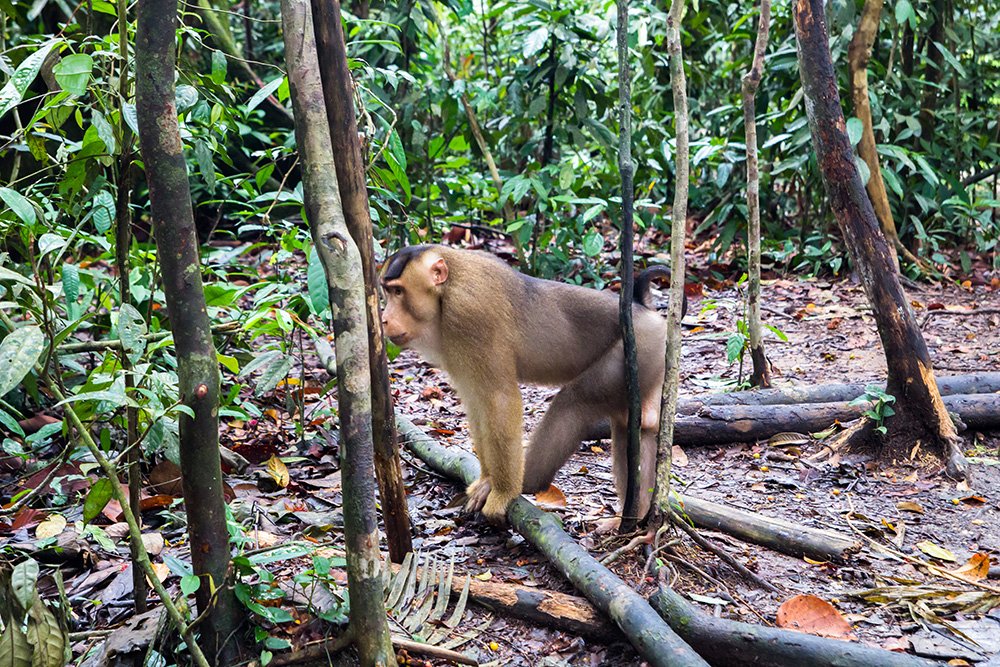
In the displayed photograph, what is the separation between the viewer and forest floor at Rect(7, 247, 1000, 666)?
3.32 m

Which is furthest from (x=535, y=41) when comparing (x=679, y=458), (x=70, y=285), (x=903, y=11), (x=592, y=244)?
(x=70, y=285)

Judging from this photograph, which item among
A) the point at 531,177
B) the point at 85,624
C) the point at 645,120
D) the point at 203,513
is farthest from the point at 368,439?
the point at 645,120

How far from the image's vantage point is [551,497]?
4.76 m

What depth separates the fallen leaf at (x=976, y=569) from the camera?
384cm

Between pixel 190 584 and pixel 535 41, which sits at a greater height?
pixel 535 41

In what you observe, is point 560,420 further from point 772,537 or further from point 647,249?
point 647,249

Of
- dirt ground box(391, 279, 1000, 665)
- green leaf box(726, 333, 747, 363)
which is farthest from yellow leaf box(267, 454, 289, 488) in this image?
green leaf box(726, 333, 747, 363)

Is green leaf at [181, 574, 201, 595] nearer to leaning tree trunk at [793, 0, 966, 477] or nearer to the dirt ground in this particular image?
the dirt ground

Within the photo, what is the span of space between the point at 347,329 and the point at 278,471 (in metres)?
2.33

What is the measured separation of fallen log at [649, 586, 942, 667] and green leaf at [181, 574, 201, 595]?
1.65 m

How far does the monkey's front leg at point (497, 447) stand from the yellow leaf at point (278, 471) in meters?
0.97

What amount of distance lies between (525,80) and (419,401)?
324 centimetres

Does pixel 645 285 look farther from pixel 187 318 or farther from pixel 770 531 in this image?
pixel 187 318

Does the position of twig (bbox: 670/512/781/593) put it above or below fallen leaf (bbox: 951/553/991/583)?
above
